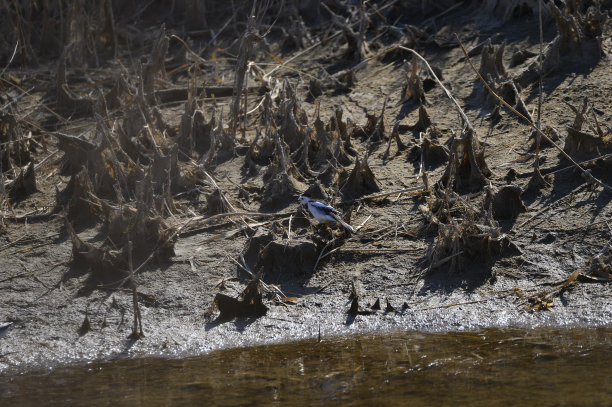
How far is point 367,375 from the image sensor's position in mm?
4391

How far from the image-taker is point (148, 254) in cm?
556

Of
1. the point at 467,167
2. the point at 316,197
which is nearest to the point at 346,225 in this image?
the point at 316,197

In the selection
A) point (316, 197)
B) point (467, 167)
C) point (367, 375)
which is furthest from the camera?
point (467, 167)

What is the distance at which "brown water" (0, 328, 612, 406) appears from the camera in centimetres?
412

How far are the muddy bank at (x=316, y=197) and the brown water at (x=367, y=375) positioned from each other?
161 millimetres

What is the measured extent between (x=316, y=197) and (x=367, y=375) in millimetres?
1758

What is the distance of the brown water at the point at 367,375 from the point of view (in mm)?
4121

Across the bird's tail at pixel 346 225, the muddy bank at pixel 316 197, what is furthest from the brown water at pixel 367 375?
the bird's tail at pixel 346 225

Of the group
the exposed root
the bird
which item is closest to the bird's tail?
the bird

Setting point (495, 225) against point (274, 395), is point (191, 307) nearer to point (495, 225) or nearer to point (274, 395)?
point (274, 395)

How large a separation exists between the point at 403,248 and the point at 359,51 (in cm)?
327

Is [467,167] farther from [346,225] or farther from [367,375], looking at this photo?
[367,375]

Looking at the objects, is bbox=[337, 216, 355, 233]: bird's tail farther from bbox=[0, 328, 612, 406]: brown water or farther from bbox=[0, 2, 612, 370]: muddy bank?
bbox=[0, 328, 612, 406]: brown water

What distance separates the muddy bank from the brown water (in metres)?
0.16
